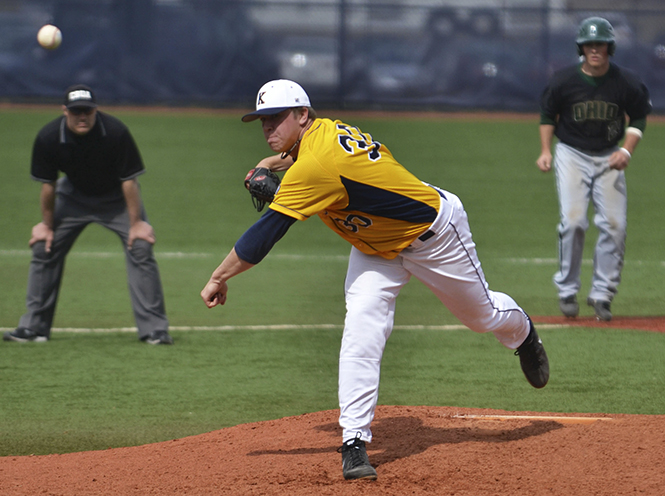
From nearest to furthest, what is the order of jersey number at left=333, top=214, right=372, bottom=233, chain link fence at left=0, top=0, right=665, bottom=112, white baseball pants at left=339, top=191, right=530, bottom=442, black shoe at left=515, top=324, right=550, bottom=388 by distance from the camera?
1. white baseball pants at left=339, top=191, right=530, bottom=442
2. jersey number at left=333, top=214, right=372, bottom=233
3. black shoe at left=515, top=324, right=550, bottom=388
4. chain link fence at left=0, top=0, right=665, bottom=112

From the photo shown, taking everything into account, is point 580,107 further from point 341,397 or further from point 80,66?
point 80,66

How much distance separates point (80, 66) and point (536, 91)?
446 inches

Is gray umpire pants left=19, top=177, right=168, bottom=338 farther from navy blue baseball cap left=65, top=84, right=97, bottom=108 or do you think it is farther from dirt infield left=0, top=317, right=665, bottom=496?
dirt infield left=0, top=317, right=665, bottom=496

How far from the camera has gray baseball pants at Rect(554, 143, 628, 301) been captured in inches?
299

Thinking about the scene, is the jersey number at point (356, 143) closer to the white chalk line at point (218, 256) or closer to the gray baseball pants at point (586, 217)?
the gray baseball pants at point (586, 217)

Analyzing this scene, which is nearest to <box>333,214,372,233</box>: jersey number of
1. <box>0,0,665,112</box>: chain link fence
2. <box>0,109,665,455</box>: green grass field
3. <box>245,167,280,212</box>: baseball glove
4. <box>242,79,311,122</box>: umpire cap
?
<box>245,167,280,212</box>: baseball glove

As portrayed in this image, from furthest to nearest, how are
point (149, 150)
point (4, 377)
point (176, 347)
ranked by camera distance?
point (149, 150) → point (176, 347) → point (4, 377)

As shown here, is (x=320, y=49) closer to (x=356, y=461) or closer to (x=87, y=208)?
(x=87, y=208)

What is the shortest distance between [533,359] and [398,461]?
1.16 meters

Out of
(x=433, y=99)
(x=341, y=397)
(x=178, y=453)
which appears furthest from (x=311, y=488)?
(x=433, y=99)

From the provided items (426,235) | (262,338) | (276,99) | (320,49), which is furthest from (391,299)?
(320,49)

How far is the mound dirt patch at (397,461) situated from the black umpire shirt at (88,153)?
8.91 ft

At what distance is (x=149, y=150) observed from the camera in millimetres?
18453

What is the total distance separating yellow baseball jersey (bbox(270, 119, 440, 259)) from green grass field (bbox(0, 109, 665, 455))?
164cm
